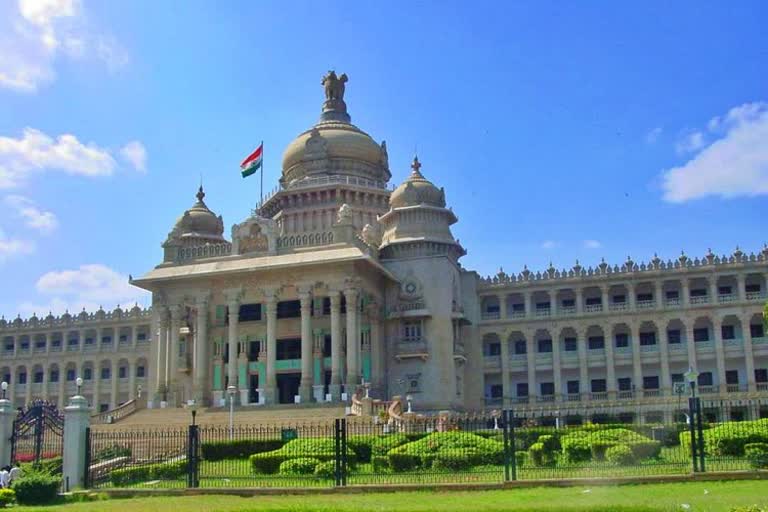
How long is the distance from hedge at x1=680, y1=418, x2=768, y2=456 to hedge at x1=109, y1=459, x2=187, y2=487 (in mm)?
15626

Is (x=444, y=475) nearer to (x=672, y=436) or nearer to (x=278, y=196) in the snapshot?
(x=672, y=436)

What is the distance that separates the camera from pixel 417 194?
55875 mm

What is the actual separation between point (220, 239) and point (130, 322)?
1438cm

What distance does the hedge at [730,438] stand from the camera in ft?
84.0

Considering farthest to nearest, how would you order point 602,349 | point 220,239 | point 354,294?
point 220,239 < point 602,349 < point 354,294

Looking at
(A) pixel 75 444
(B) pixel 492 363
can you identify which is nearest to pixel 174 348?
(B) pixel 492 363

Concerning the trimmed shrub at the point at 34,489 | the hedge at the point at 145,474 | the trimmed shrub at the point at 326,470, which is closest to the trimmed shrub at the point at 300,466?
the trimmed shrub at the point at 326,470

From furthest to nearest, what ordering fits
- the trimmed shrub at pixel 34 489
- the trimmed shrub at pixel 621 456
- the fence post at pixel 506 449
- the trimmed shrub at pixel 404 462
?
1. the trimmed shrub at pixel 404 462
2. the trimmed shrub at pixel 621 456
3. the trimmed shrub at pixel 34 489
4. the fence post at pixel 506 449

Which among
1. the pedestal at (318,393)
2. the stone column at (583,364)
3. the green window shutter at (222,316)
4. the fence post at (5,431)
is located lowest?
the fence post at (5,431)

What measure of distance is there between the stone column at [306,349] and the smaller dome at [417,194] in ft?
31.0

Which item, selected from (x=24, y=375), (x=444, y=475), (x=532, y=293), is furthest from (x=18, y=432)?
(x=24, y=375)

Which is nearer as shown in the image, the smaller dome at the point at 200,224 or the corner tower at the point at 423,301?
the corner tower at the point at 423,301

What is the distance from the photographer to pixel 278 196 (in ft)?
210

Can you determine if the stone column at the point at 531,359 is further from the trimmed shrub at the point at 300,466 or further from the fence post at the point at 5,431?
the fence post at the point at 5,431
